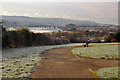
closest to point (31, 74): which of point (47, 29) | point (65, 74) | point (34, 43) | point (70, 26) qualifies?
point (65, 74)

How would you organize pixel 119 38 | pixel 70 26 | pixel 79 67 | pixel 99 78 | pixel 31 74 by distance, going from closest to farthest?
pixel 99 78
pixel 31 74
pixel 79 67
pixel 119 38
pixel 70 26

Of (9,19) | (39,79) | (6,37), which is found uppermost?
(9,19)

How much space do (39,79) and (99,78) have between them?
2240 millimetres

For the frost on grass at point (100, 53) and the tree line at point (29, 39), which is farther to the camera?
the tree line at point (29, 39)

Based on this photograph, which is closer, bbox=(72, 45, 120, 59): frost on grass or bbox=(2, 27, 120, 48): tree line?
bbox=(72, 45, 120, 59): frost on grass

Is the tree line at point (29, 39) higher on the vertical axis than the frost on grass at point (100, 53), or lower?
higher

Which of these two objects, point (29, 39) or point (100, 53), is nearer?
point (100, 53)

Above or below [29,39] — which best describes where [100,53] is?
below

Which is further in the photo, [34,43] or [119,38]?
[119,38]

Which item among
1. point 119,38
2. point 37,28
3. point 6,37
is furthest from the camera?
point 119,38

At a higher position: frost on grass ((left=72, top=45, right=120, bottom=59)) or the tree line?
the tree line

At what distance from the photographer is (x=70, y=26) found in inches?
1149

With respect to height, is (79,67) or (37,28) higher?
(37,28)

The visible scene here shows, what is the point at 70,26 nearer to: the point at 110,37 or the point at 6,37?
the point at 110,37
